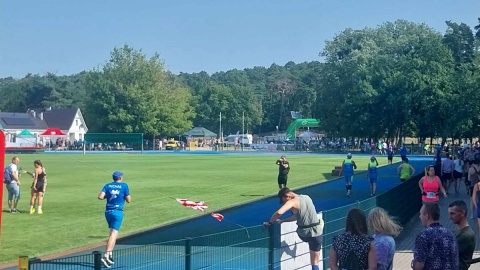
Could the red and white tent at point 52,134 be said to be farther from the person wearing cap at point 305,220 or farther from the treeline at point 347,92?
the person wearing cap at point 305,220

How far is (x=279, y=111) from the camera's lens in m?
163

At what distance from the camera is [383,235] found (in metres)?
7.73

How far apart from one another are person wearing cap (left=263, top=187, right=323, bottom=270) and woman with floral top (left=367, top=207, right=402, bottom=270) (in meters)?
3.57

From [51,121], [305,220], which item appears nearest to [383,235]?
[305,220]

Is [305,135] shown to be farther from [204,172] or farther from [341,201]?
[341,201]

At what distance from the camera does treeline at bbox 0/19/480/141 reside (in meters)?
83.3

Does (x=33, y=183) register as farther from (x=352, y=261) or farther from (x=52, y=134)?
(x=52, y=134)

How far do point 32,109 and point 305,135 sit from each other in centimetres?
4466

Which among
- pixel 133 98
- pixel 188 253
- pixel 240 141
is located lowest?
pixel 188 253

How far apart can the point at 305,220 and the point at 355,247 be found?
437 centimetres

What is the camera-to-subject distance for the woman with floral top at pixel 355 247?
7.20 m

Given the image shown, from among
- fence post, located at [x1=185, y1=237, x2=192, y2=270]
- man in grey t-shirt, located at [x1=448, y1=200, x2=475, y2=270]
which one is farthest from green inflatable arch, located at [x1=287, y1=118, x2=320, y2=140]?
man in grey t-shirt, located at [x1=448, y1=200, x2=475, y2=270]

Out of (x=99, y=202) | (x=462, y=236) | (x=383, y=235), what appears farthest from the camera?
(x=99, y=202)

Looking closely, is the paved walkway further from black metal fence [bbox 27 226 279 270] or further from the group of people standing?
the group of people standing
